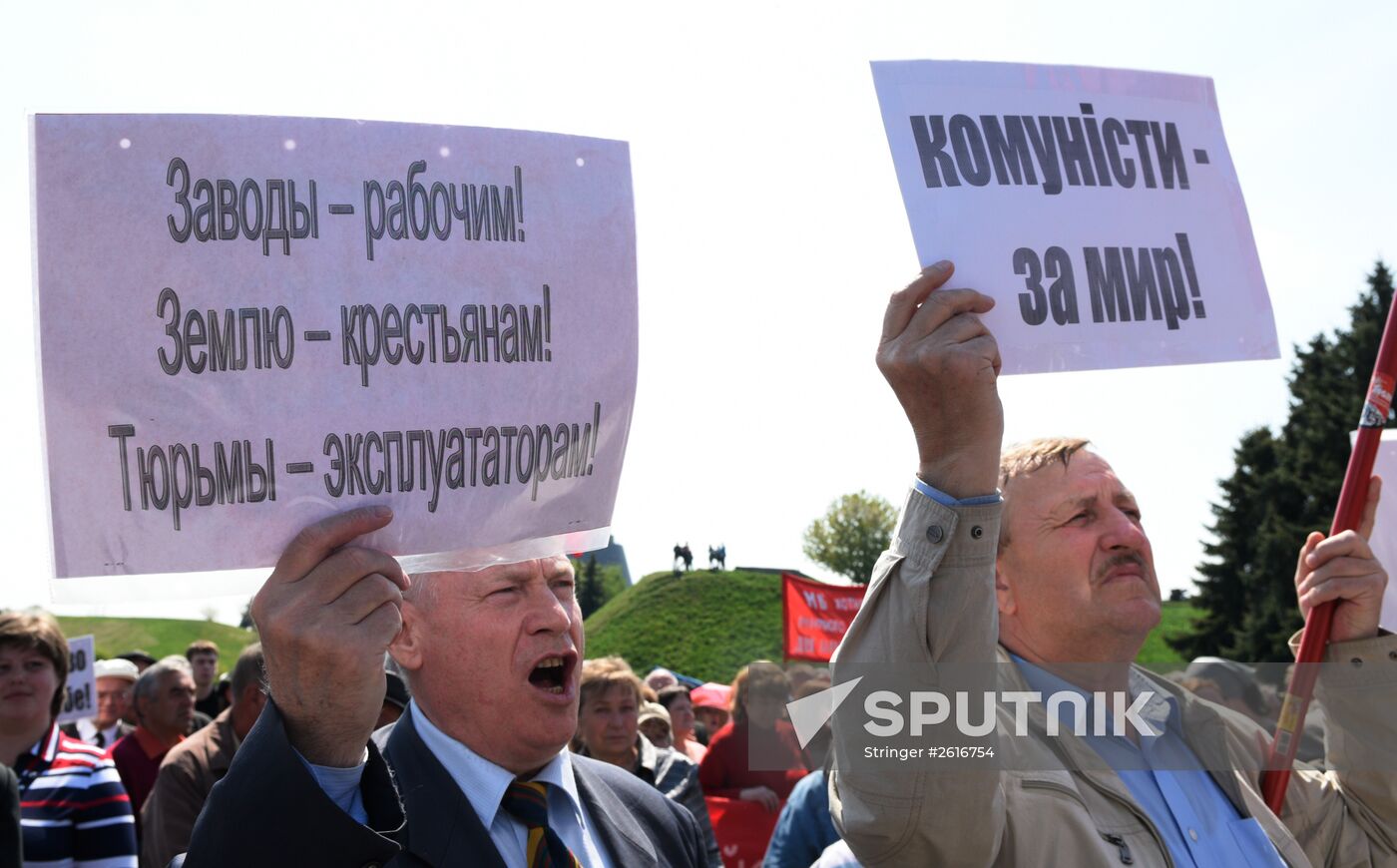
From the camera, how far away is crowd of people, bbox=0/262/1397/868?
2.01 metres

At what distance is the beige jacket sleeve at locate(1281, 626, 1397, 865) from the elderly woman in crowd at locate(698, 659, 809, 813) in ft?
14.8

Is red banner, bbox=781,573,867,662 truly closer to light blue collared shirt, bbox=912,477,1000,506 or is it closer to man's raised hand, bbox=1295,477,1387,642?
man's raised hand, bbox=1295,477,1387,642

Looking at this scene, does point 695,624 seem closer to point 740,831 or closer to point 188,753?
point 740,831

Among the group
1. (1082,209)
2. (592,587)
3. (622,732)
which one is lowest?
(622,732)

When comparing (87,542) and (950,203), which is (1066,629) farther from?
(87,542)

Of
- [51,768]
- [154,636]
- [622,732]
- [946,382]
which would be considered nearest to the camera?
[946,382]

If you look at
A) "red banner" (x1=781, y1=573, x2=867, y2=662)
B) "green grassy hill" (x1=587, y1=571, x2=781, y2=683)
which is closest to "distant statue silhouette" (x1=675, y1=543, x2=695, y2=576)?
"green grassy hill" (x1=587, y1=571, x2=781, y2=683)

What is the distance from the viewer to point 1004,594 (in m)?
3.18

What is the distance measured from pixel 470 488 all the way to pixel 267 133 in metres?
0.67

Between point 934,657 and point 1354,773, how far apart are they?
1.63 meters

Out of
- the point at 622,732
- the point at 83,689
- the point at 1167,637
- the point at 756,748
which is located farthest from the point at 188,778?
the point at 1167,637

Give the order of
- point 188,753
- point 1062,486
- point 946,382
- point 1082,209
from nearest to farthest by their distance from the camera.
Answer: point 946,382 < point 1082,209 < point 1062,486 < point 188,753

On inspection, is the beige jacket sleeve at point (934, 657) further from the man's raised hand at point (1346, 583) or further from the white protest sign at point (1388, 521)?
the white protest sign at point (1388, 521)

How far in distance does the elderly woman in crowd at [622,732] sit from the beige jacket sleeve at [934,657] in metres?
4.32
